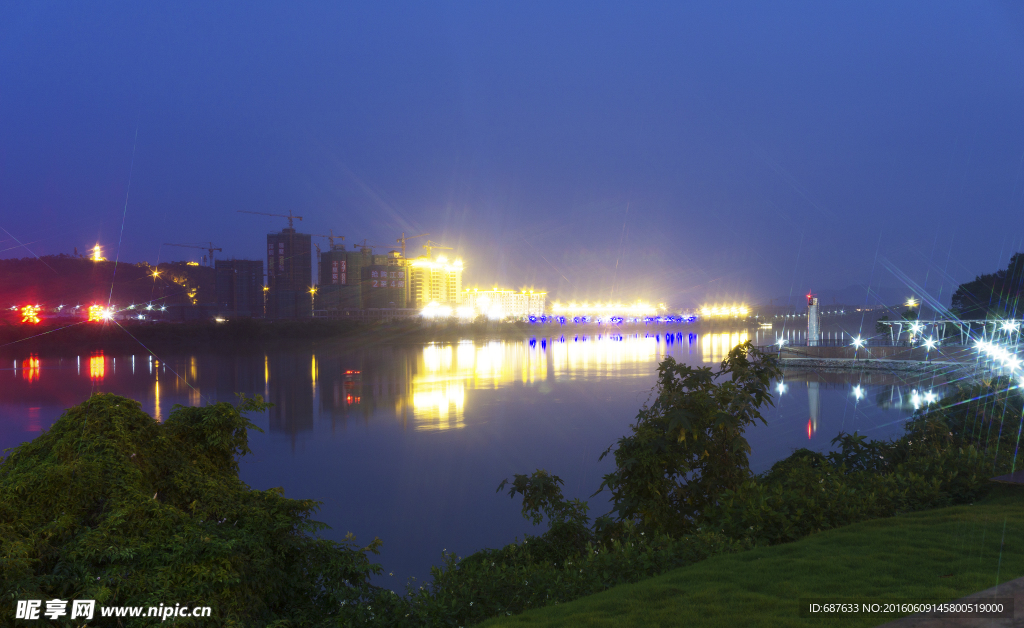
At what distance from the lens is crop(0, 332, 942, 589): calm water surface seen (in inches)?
391

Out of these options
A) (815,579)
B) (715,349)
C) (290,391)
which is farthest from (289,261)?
(815,579)

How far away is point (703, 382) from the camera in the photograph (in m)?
6.08

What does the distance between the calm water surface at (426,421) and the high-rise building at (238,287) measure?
268ft

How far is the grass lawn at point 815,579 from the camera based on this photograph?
10.5ft

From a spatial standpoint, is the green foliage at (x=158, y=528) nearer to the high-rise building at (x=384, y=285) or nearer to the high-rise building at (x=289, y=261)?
the high-rise building at (x=384, y=285)

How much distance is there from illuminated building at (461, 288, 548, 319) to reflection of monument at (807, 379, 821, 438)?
127 metres

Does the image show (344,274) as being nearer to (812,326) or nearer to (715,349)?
(715,349)

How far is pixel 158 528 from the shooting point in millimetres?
3195

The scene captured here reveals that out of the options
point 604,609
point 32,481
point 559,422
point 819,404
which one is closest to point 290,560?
point 32,481

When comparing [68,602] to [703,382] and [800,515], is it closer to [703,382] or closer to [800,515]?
[800,515]

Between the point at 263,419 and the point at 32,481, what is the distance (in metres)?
16.8

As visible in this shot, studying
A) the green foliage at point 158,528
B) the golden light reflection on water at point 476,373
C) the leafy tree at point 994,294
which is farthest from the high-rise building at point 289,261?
the green foliage at point 158,528

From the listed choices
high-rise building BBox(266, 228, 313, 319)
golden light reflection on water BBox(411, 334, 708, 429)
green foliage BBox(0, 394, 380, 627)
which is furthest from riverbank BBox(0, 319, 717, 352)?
high-rise building BBox(266, 228, 313, 319)

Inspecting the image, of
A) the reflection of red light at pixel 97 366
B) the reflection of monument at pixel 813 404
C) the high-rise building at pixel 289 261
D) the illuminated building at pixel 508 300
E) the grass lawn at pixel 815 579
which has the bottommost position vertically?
the reflection of monument at pixel 813 404
